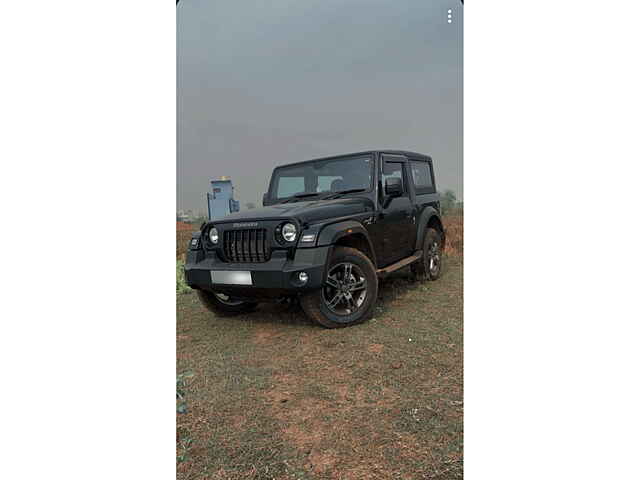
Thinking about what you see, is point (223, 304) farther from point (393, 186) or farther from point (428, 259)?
point (428, 259)

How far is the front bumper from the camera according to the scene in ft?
7.20

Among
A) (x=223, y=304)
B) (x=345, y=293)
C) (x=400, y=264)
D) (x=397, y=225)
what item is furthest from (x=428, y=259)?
(x=223, y=304)

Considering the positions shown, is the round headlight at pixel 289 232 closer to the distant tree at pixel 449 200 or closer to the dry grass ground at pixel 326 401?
the dry grass ground at pixel 326 401

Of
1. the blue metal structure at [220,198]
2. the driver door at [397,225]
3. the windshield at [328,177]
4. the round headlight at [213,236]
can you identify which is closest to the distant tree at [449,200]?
the blue metal structure at [220,198]

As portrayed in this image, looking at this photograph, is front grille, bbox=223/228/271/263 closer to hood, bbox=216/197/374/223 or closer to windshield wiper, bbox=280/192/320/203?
hood, bbox=216/197/374/223

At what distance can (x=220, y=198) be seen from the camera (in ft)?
4.39

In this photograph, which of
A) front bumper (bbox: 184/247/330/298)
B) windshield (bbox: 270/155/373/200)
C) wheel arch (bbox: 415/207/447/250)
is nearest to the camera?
front bumper (bbox: 184/247/330/298)

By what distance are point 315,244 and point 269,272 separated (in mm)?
313

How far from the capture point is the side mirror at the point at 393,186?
2742mm

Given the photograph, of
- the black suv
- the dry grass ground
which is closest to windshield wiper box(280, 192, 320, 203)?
the black suv

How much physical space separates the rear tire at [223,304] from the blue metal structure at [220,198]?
42.2 inches
